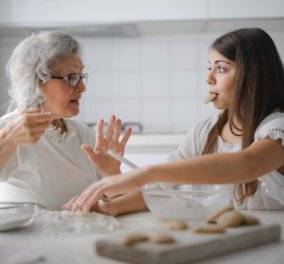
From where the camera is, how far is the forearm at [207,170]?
0.70 m

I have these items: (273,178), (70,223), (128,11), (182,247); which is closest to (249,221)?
(182,247)

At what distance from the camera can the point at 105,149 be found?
1.08 m

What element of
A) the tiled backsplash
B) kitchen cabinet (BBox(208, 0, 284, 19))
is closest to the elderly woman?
kitchen cabinet (BBox(208, 0, 284, 19))

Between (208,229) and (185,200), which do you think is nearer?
(208,229)

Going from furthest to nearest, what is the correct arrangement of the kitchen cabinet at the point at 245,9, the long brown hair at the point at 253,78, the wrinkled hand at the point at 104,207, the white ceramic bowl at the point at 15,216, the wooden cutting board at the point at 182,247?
the kitchen cabinet at the point at 245,9, the long brown hair at the point at 253,78, the wrinkled hand at the point at 104,207, the white ceramic bowl at the point at 15,216, the wooden cutting board at the point at 182,247

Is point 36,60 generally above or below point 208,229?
above

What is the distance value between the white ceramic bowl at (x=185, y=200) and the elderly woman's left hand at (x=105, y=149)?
0.34 metres

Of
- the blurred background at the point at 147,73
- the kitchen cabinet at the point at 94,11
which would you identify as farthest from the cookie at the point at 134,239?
the blurred background at the point at 147,73

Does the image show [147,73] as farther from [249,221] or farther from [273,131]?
[249,221]

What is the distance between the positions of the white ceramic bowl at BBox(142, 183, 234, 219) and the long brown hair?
0.44 metres

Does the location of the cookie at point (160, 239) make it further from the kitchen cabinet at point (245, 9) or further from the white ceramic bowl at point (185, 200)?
the kitchen cabinet at point (245, 9)

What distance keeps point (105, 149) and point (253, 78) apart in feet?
1.30

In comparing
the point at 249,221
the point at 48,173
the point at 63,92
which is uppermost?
the point at 63,92

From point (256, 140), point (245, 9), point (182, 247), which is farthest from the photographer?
point (245, 9)
